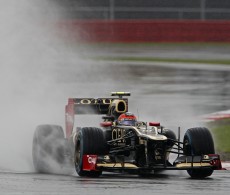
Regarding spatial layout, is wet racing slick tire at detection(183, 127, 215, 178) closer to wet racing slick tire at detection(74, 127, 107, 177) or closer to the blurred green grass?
wet racing slick tire at detection(74, 127, 107, 177)

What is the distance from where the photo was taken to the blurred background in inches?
835

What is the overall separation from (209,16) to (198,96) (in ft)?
43.7

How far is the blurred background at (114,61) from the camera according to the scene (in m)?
21.2

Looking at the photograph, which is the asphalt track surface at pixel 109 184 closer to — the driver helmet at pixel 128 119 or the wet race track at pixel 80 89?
the wet race track at pixel 80 89

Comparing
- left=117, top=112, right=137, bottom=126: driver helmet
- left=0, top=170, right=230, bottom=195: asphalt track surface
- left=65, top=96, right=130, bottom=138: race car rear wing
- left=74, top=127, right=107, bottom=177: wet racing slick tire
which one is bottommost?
left=0, top=170, right=230, bottom=195: asphalt track surface

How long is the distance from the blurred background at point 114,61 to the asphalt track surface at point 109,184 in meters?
2.50

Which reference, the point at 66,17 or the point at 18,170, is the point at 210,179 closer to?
the point at 18,170

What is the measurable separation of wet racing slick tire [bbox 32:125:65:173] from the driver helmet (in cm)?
127

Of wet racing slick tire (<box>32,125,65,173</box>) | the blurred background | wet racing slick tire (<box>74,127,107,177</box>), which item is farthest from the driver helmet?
the blurred background

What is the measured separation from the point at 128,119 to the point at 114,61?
1823cm

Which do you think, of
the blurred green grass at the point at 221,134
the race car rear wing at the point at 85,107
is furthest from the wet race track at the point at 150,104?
the race car rear wing at the point at 85,107

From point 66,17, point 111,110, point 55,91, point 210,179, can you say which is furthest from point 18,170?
point 66,17

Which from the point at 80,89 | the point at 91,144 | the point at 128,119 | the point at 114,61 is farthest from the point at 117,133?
the point at 114,61

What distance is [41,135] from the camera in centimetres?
1603
